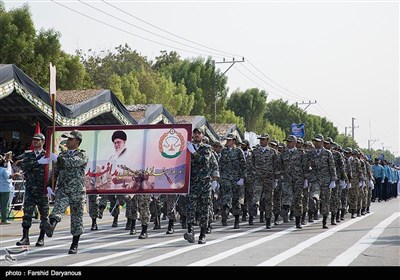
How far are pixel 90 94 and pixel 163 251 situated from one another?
55.2 ft

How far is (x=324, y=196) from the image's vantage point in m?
16.6

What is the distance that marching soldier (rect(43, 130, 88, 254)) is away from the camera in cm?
1098

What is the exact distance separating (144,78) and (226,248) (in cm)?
4885

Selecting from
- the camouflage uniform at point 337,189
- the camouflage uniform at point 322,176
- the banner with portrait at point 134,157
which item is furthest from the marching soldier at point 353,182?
the banner with portrait at point 134,157

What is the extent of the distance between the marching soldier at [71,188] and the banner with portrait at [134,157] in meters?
2.79

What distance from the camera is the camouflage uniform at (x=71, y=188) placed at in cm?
1098

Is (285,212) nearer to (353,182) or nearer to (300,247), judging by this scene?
(353,182)

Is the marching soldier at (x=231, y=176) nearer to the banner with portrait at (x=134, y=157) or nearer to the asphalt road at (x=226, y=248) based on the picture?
the asphalt road at (x=226, y=248)

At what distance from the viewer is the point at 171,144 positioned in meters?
14.0

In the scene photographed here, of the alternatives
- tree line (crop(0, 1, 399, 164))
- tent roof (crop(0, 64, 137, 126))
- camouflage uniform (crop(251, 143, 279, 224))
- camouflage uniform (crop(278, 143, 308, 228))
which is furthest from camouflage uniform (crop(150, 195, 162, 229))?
tree line (crop(0, 1, 399, 164))

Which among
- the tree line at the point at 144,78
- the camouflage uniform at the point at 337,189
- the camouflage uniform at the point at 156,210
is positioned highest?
the tree line at the point at 144,78

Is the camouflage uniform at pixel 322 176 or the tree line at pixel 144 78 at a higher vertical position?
the tree line at pixel 144 78

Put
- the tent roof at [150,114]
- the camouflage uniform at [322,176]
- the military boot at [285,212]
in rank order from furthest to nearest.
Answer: the tent roof at [150,114] < the military boot at [285,212] < the camouflage uniform at [322,176]
